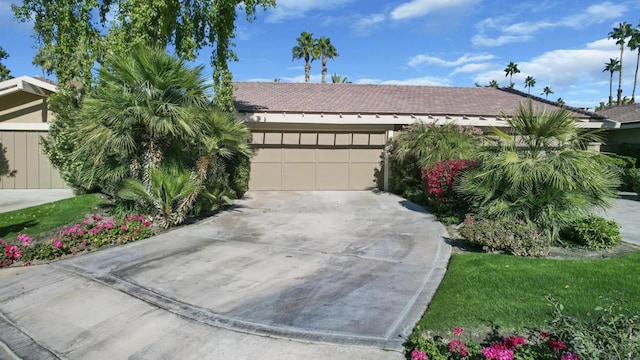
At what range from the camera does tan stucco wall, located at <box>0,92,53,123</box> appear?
17281 millimetres

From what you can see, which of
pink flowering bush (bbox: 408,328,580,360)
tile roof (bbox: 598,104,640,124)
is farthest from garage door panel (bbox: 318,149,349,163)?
pink flowering bush (bbox: 408,328,580,360)

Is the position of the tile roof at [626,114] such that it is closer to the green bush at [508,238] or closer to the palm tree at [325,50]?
the green bush at [508,238]

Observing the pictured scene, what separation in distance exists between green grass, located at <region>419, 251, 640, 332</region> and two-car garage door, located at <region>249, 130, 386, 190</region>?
33.6 ft

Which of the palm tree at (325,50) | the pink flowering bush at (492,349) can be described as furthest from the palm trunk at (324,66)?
the pink flowering bush at (492,349)

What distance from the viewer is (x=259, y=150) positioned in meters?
16.6

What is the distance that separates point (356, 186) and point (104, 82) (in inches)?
403

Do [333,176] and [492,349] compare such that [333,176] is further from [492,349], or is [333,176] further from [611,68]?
[611,68]

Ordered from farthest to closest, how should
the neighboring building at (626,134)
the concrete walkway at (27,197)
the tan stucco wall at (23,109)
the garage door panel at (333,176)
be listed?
the neighboring building at (626,134) < the tan stucco wall at (23,109) < the garage door panel at (333,176) < the concrete walkway at (27,197)

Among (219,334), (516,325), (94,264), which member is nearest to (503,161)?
(516,325)

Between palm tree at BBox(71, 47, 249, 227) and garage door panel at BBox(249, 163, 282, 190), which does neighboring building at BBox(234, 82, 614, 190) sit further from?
palm tree at BBox(71, 47, 249, 227)

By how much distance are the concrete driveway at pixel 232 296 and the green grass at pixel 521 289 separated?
35 cm

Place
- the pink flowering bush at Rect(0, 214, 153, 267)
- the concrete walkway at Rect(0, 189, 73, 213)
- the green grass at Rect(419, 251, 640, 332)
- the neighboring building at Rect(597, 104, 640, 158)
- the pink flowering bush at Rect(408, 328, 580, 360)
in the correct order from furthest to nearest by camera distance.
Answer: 1. the neighboring building at Rect(597, 104, 640, 158)
2. the concrete walkway at Rect(0, 189, 73, 213)
3. the pink flowering bush at Rect(0, 214, 153, 267)
4. the green grass at Rect(419, 251, 640, 332)
5. the pink flowering bush at Rect(408, 328, 580, 360)

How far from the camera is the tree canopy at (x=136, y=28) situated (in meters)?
10.1

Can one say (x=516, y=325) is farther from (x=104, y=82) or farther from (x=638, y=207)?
(x=638, y=207)
